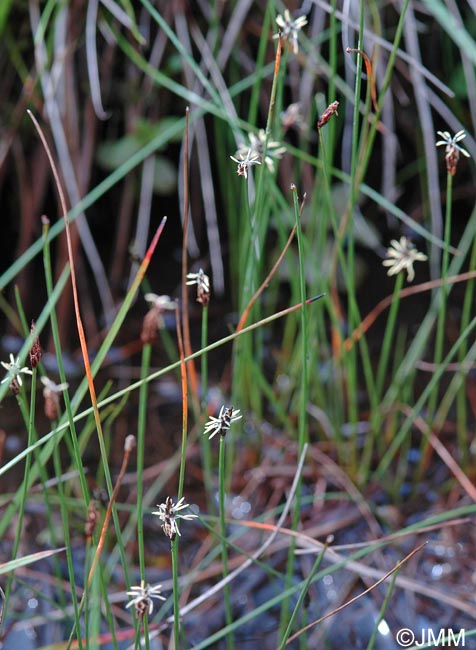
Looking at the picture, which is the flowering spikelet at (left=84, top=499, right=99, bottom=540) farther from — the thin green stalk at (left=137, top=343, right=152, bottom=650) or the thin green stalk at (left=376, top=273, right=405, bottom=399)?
the thin green stalk at (left=376, top=273, right=405, bottom=399)

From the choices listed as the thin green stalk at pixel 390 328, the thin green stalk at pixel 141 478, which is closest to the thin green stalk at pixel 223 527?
the thin green stalk at pixel 141 478

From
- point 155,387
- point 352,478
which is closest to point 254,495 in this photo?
point 352,478

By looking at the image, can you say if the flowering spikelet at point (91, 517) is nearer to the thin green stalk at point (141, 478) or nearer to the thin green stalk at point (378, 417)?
the thin green stalk at point (141, 478)

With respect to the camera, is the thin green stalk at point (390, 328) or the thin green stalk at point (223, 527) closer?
the thin green stalk at point (223, 527)

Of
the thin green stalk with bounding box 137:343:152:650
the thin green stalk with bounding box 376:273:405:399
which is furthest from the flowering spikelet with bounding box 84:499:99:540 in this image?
the thin green stalk with bounding box 376:273:405:399

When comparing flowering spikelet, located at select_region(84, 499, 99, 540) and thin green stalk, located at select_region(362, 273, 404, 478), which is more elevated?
flowering spikelet, located at select_region(84, 499, 99, 540)

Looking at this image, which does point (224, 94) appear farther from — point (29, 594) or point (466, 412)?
point (29, 594)

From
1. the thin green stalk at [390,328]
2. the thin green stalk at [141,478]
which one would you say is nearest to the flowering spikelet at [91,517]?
the thin green stalk at [141,478]

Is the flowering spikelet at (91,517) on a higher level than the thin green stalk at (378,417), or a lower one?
higher

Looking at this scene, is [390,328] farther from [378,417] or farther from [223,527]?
[223,527]

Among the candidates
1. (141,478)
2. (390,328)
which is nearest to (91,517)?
(141,478)

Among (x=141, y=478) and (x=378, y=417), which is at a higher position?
(x=141, y=478)

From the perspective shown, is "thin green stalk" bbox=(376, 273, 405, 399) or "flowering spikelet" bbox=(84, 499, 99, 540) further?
"thin green stalk" bbox=(376, 273, 405, 399)
